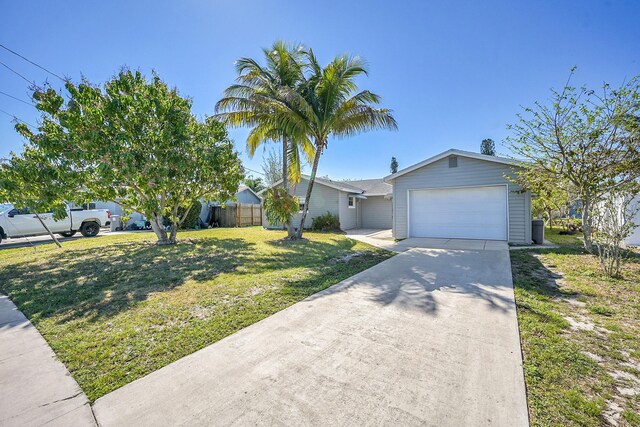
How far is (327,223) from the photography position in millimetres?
15914

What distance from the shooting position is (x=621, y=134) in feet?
22.9

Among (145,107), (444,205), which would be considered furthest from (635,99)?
(145,107)

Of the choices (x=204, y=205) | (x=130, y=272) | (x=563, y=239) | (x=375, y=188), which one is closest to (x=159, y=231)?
(x=130, y=272)

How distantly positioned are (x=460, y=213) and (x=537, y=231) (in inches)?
106

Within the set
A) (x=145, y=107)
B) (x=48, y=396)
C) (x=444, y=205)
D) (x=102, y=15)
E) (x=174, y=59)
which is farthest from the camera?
(x=444, y=205)

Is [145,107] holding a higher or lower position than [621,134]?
higher

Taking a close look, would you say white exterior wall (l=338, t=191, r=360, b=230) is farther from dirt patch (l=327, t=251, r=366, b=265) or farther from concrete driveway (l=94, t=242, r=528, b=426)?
concrete driveway (l=94, t=242, r=528, b=426)

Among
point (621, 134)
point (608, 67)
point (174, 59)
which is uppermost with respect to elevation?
point (174, 59)

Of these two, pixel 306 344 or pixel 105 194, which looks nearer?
pixel 306 344

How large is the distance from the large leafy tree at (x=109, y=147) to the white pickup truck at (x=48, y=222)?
3.92m

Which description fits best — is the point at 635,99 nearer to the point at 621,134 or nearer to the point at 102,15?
the point at 621,134

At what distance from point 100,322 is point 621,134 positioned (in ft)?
37.9

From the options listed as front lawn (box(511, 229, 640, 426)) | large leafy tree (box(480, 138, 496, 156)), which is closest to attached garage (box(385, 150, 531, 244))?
front lawn (box(511, 229, 640, 426))

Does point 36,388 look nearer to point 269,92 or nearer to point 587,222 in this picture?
point 269,92
